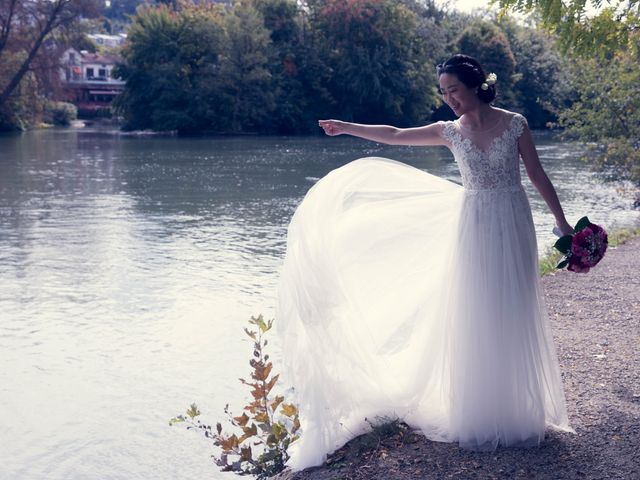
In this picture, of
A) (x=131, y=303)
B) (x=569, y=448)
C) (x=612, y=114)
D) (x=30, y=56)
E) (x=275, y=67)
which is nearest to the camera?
(x=569, y=448)

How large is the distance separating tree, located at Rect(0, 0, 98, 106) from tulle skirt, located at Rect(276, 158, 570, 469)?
51.0m

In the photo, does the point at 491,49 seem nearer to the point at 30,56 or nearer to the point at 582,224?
the point at 30,56

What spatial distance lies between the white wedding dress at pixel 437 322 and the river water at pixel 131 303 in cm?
155

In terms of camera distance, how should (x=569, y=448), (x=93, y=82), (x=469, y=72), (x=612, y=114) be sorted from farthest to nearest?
(x=93, y=82)
(x=612, y=114)
(x=469, y=72)
(x=569, y=448)

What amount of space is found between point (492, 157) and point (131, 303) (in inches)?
250

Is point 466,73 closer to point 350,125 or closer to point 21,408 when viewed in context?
point 350,125

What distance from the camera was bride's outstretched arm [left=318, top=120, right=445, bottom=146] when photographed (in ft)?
13.9

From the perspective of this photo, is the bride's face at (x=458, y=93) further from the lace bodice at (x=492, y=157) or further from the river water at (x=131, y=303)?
the river water at (x=131, y=303)

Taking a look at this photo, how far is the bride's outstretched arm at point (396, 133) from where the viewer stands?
4246 millimetres

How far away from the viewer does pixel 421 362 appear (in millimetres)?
4125

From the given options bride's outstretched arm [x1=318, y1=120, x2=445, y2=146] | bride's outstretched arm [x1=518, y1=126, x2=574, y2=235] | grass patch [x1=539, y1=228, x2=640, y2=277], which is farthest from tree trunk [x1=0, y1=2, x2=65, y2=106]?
bride's outstretched arm [x1=518, y1=126, x2=574, y2=235]

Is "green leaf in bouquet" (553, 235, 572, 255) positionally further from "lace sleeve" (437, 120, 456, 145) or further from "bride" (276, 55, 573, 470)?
"lace sleeve" (437, 120, 456, 145)

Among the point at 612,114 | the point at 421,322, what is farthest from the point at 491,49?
the point at 421,322

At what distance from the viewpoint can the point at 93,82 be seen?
308ft
